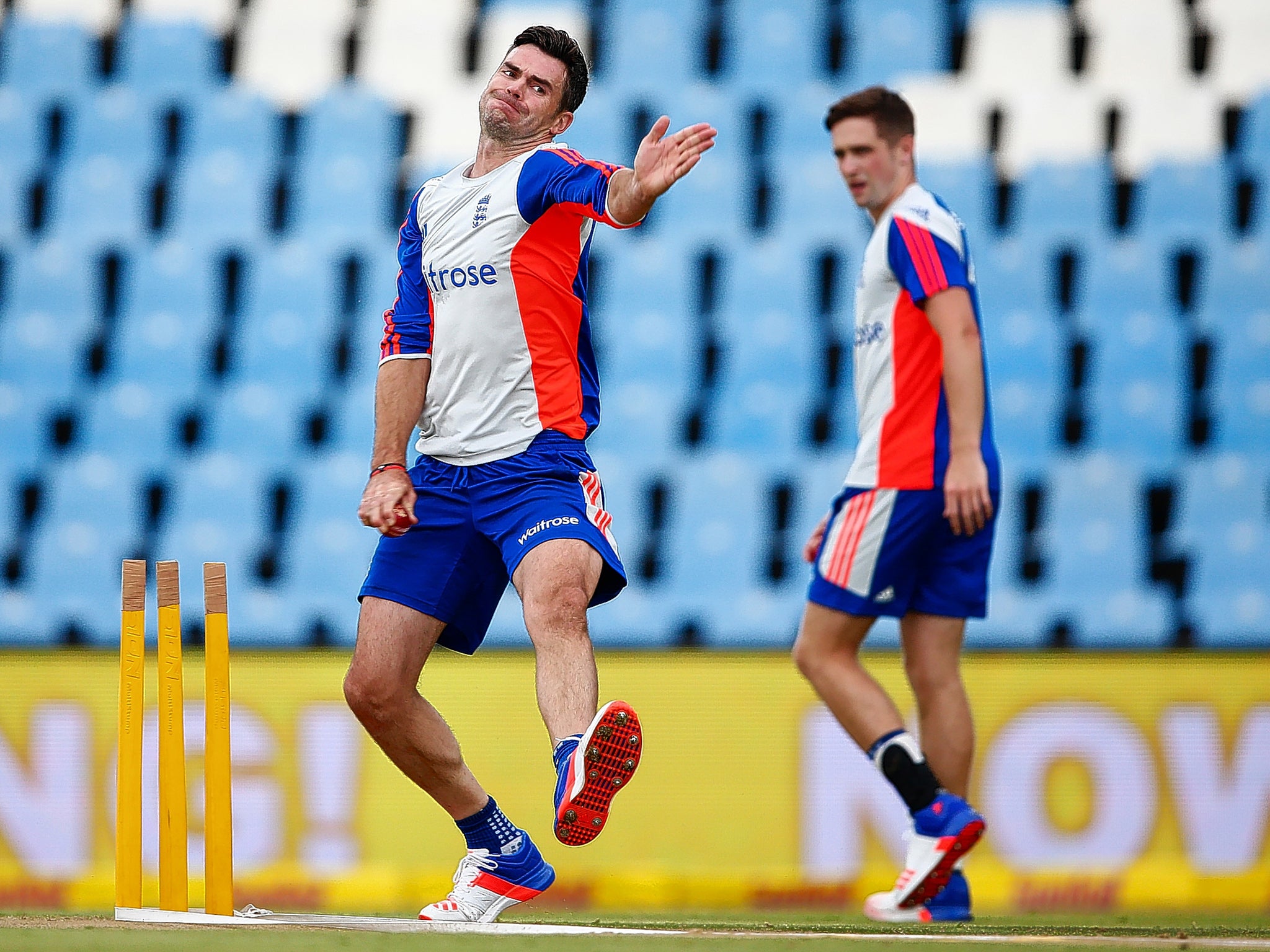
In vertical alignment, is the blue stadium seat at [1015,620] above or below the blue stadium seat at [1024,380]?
below

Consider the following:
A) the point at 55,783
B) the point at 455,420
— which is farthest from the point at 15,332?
the point at 455,420

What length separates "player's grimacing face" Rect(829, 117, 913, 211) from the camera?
167 inches

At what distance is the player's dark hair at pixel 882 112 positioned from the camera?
4.23 metres

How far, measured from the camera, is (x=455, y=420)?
3.59m

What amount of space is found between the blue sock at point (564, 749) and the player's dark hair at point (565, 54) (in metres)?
1.45

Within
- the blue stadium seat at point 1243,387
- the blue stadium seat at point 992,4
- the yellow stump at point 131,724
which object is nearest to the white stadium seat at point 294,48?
the blue stadium seat at point 992,4

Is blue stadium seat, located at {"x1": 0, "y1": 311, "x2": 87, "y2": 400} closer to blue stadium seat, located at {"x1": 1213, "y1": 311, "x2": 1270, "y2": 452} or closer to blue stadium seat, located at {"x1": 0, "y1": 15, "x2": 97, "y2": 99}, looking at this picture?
blue stadium seat, located at {"x1": 0, "y1": 15, "x2": 97, "y2": 99}

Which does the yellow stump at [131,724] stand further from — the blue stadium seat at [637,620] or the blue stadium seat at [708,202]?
the blue stadium seat at [708,202]

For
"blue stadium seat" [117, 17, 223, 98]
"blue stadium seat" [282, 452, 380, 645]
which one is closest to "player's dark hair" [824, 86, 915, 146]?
"blue stadium seat" [282, 452, 380, 645]

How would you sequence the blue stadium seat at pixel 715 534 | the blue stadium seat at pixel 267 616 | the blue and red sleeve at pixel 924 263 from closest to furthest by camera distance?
the blue and red sleeve at pixel 924 263
the blue stadium seat at pixel 267 616
the blue stadium seat at pixel 715 534

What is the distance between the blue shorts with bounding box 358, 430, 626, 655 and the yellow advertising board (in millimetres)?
1948

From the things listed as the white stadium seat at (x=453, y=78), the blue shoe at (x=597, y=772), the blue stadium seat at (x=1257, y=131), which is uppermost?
the white stadium seat at (x=453, y=78)

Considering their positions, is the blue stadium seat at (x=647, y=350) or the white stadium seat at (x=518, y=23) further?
the white stadium seat at (x=518, y=23)

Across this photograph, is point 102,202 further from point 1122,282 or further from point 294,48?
point 1122,282
